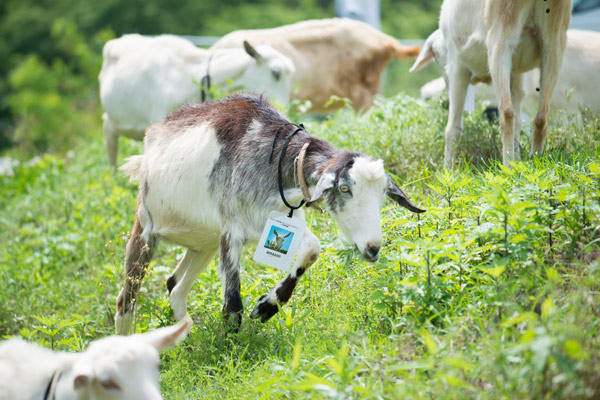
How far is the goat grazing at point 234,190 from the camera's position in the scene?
162 inches

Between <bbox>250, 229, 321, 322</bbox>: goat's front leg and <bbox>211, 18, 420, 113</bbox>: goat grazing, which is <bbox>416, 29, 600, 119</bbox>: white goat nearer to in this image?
<bbox>250, 229, 321, 322</bbox>: goat's front leg

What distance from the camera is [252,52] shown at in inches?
341

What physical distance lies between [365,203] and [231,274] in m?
1.06

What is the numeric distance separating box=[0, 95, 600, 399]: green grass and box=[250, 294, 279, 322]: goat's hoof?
0.11m

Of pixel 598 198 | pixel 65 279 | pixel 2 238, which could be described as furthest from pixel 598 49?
pixel 2 238

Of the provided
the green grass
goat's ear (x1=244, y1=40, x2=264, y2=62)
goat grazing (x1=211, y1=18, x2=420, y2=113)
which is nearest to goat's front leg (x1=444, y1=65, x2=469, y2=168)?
→ the green grass

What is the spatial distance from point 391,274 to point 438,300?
1.56 feet

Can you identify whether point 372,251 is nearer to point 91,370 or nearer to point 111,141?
point 91,370

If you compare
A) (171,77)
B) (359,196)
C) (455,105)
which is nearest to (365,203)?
(359,196)

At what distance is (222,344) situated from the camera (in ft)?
15.1

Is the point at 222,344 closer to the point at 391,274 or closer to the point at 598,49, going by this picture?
the point at 391,274

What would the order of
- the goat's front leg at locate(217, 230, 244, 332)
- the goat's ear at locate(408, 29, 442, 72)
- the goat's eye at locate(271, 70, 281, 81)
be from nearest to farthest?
the goat's front leg at locate(217, 230, 244, 332) < the goat's ear at locate(408, 29, 442, 72) < the goat's eye at locate(271, 70, 281, 81)

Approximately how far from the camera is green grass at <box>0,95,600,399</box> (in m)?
3.16

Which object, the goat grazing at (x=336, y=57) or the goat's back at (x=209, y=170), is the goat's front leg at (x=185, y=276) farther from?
the goat grazing at (x=336, y=57)
